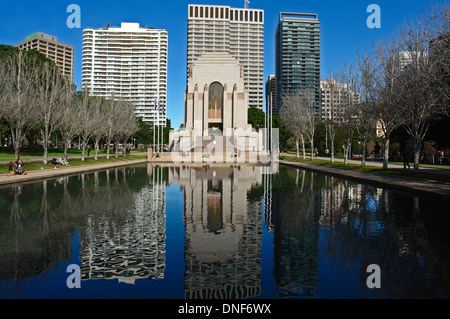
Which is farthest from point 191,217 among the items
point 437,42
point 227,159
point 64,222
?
point 227,159

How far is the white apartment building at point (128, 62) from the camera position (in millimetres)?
140250

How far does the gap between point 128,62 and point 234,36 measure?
4866cm

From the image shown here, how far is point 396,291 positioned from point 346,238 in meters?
3.24

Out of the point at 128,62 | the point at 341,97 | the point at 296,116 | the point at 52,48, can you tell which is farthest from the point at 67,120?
the point at 52,48

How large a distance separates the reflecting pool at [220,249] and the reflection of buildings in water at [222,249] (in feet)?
0.09

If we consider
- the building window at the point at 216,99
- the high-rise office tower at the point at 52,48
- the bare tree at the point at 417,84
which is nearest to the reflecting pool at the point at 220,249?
the bare tree at the point at 417,84

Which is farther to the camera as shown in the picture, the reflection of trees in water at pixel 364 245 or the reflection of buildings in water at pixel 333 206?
the reflection of buildings in water at pixel 333 206

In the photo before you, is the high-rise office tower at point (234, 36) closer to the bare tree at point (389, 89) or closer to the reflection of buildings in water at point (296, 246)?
the bare tree at point (389, 89)

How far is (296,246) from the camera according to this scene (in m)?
7.98

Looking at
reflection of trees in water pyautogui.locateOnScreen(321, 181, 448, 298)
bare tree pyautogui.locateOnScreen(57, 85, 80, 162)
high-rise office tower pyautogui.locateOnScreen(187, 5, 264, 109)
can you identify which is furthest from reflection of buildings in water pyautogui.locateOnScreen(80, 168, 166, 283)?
high-rise office tower pyautogui.locateOnScreen(187, 5, 264, 109)

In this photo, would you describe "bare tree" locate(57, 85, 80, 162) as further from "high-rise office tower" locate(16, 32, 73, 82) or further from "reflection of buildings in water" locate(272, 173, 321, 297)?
"high-rise office tower" locate(16, 32, 73, 82)

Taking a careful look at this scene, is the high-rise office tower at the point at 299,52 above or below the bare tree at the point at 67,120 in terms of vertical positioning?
above

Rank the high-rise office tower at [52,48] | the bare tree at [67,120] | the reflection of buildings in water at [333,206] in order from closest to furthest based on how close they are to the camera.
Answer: the reflection of buildings in water at [333,206] < the bare tree at [67,120] < the high-rise office tower at [52,48]

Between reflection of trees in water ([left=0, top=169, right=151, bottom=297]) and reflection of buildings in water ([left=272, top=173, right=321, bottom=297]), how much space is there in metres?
4.48
